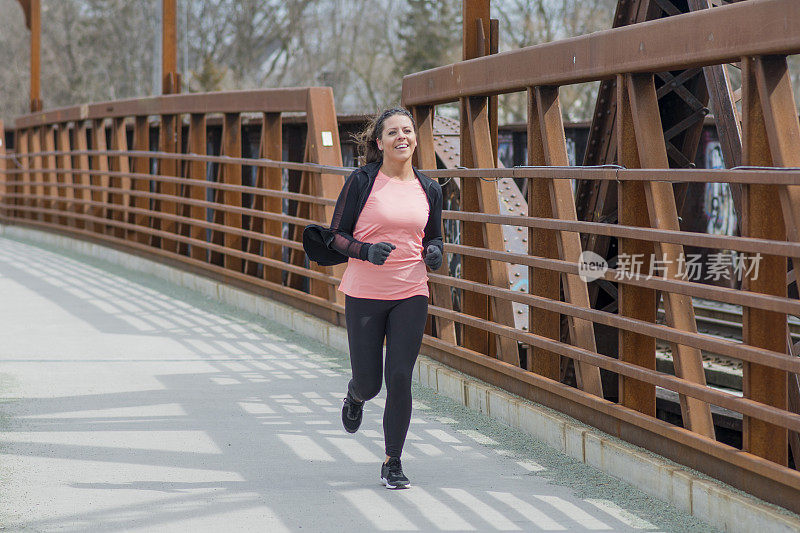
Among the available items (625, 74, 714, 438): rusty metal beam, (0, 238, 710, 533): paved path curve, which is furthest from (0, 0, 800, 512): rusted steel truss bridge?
(0, 238, 710, 533): paved path curve

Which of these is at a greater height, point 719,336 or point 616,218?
point 616,218

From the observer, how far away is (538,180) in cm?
651

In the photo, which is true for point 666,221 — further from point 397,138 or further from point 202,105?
point 202,105

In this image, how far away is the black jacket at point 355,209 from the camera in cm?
525

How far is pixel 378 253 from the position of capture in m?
5.05

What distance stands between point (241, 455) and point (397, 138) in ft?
6.18

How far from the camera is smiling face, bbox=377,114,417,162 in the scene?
523cm

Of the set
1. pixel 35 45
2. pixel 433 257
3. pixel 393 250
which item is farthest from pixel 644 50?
pixel 35 45

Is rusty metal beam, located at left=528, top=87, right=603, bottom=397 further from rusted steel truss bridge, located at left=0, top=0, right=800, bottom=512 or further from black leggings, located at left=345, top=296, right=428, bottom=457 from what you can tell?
black leggings, located at left=345, top=296, right=428, bottom=457

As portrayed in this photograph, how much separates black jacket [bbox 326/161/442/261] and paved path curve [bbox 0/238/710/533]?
1146 mm

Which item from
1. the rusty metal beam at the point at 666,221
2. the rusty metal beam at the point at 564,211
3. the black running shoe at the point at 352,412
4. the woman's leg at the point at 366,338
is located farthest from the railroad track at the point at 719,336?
the woman's leg at the point at 366,338

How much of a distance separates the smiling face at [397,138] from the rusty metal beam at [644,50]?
41.5 inches

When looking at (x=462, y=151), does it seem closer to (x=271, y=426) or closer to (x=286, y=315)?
(x=271, y=426)

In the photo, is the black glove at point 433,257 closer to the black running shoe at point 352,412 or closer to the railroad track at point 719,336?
the black running shoe at point 352,412
